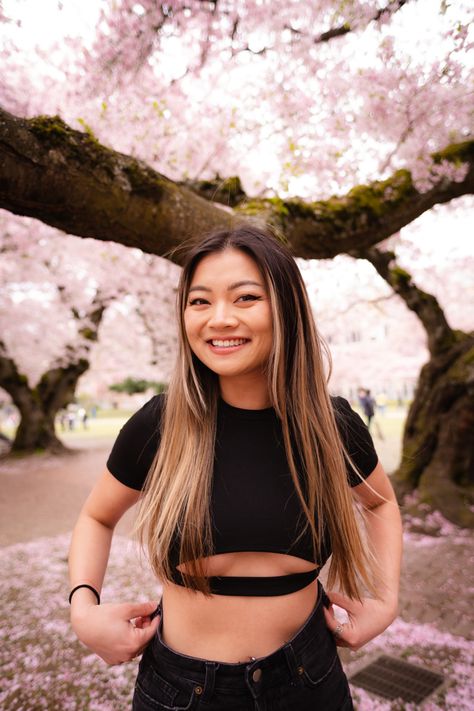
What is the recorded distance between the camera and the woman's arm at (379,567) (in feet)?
5.11

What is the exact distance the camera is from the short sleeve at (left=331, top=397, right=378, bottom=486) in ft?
5.44

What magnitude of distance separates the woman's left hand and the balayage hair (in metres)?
0.04

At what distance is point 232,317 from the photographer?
144cm

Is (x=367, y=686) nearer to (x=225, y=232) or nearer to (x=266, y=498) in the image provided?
(x=266, y=498)

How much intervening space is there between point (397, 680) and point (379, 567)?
2403 mm

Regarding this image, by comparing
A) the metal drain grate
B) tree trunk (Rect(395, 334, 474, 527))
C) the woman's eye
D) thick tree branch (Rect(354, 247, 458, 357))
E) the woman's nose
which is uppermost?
thick tree branch (Rect(354, 247, 458, 357))

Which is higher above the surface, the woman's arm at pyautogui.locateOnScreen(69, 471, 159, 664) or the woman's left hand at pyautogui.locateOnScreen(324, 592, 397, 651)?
the woman's arm at pyautogui.locateOnScreen(69, 471, 159, 664)

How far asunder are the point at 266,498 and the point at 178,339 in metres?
0.62

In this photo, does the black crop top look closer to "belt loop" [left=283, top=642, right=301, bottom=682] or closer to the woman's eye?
"belt loop" [left=283, top=642, right=301, bottom=682]

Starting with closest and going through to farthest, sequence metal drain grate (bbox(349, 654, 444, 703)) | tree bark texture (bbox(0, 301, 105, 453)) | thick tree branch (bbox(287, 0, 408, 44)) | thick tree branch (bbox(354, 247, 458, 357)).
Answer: metal drain grate (bbox(349, 654, 444, 703)) → thick tree branch (bbox(287, 0, 408, 44)) → thick tree branch (bbox(354, 247, 458, 357)) → tree bark texture (bbox(0, 301, 105, 453))

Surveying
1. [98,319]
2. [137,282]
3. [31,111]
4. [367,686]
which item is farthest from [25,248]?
[367,686]

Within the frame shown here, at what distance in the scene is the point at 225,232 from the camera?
1.59 m

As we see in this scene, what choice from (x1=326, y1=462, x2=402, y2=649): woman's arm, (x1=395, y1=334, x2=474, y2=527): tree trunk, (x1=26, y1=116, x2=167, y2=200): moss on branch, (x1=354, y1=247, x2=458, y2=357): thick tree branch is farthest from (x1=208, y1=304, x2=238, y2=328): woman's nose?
(x1=354, y1=247, x2=458, y2=357): thick tree branch

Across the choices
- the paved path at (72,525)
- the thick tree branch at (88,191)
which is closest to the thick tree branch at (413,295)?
the paved path at (72,525)
